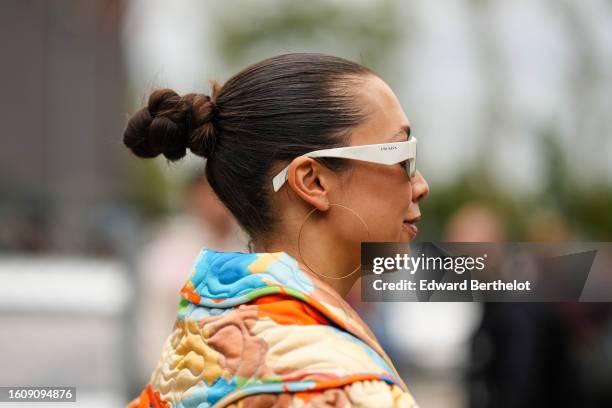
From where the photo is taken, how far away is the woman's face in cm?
178

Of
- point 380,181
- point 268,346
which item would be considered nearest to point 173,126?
point 380,181

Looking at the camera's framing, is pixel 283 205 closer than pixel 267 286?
No

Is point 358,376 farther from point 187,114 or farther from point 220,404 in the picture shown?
point 187,114

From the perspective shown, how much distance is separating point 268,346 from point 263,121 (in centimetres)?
47

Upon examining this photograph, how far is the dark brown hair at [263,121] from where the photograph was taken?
5.81ft

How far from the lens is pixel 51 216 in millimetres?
16688

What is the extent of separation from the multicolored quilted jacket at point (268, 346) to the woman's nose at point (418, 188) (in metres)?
0.30

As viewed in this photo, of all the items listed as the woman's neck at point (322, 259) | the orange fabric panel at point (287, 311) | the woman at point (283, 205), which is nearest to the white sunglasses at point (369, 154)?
the woman at point (283, 205)

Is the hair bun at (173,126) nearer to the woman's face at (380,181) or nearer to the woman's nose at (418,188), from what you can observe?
the woman's face at (380,181)

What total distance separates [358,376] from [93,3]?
63.1ft

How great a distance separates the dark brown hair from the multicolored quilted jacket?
5.7 inches

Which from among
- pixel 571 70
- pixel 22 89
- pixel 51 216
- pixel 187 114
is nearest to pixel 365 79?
pixel 187 114

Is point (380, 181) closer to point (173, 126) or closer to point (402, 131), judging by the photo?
point (402, 131)

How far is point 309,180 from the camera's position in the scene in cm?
176
